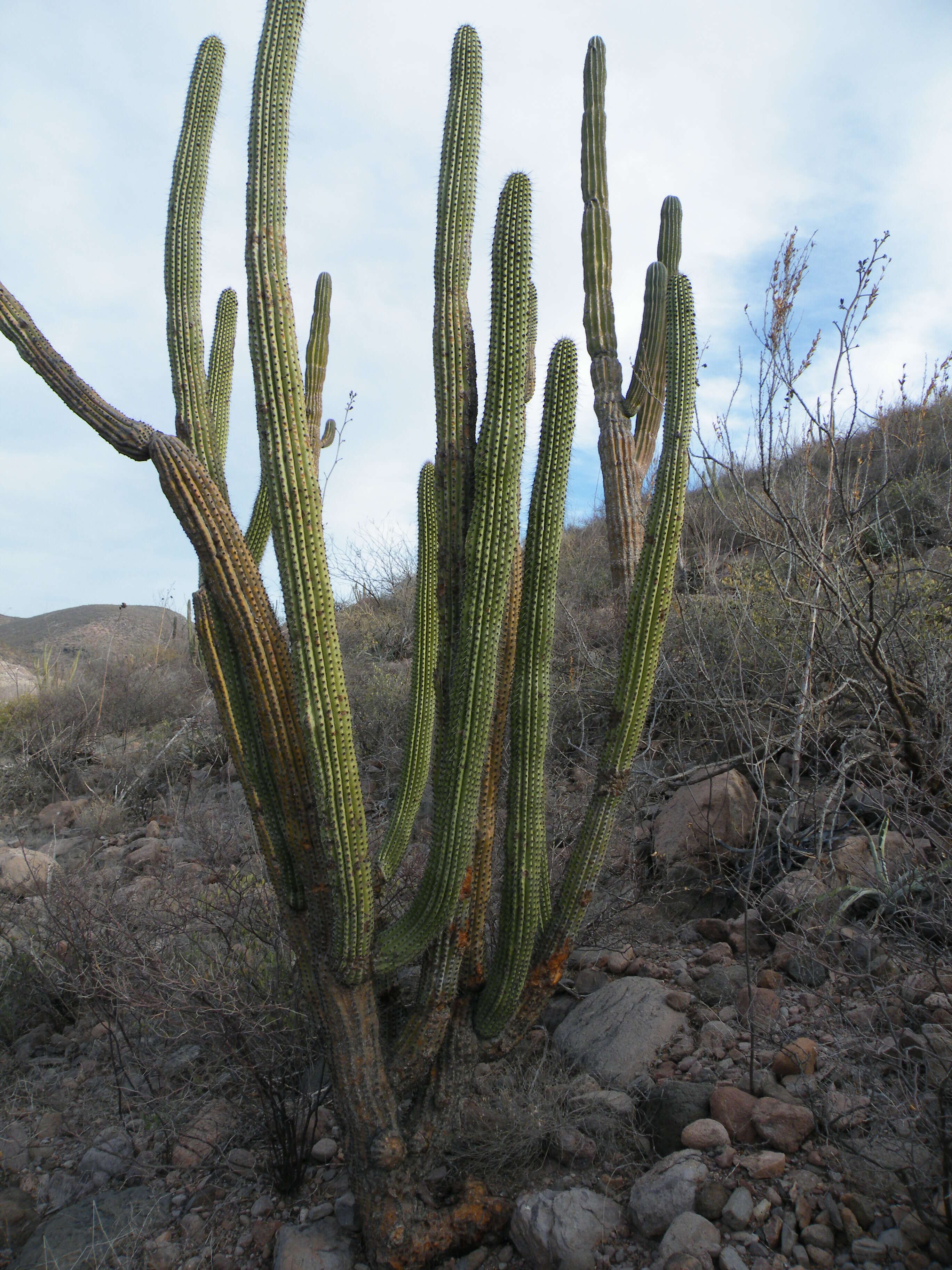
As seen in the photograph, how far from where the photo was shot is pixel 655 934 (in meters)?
3.87

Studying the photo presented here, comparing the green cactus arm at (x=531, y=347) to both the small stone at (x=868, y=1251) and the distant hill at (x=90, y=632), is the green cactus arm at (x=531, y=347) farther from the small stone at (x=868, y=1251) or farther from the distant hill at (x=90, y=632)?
the distant hill at (x=90, y=632)

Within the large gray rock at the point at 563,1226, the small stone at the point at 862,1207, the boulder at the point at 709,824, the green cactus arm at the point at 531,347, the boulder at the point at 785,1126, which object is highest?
the green cactus arm at the point at 531,347

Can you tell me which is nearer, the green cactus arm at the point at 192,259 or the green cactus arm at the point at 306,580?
the green cactus arm at the point at 306,580

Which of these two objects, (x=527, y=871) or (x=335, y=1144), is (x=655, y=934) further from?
(x=335, y=1144)

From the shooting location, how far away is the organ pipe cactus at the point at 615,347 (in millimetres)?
6340

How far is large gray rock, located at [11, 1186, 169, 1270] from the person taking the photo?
8.22 feet

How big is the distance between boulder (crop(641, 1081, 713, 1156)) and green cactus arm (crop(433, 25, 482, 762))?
1.44 m

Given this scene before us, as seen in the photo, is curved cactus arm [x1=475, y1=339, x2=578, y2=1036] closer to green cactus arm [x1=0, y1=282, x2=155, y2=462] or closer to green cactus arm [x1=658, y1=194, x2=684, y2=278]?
green cactus arm [x1=0, y1=282, x2=155, y2=462]

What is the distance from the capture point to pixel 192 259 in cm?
307

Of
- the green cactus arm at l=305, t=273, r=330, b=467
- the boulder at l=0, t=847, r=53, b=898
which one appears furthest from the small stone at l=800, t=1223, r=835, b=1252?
the green cactus arm at l=305, t=273, r=330, b=467

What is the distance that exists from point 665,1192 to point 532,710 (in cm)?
150

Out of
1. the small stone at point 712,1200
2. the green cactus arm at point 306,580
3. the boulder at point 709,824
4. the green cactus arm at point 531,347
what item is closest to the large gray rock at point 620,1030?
the small stone at point 712,1200

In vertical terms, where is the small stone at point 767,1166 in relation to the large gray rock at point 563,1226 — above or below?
above

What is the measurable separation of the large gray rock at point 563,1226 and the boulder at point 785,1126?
0.52 m
